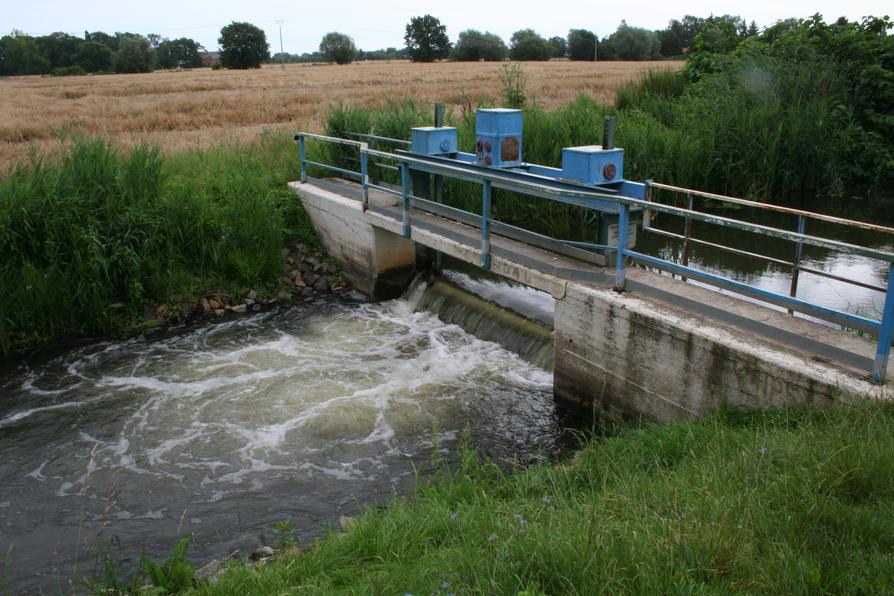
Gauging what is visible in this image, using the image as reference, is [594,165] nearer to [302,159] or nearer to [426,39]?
[302,159]

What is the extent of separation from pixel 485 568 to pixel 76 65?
3335 inches

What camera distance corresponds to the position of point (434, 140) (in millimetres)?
9594

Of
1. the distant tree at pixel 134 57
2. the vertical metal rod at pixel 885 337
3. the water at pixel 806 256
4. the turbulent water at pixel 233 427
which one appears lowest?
the turbulent water at pixel 233 427

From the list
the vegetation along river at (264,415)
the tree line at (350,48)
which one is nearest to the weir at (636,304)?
the vegetation along river at (264,415)

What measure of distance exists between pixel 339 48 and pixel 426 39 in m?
9.88

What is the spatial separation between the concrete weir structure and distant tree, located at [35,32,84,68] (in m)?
88.9

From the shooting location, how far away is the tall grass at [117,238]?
31.6 feet

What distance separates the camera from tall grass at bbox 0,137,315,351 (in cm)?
962

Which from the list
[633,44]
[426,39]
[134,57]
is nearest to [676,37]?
[633,44]

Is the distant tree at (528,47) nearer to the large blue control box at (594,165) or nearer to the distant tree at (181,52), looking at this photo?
the distant tree at (181,52)

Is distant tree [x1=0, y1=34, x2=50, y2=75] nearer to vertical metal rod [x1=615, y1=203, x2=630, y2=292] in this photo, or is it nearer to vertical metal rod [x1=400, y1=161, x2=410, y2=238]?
vertical metal rod [x1=400, y1=161, x2=410, y2=238]

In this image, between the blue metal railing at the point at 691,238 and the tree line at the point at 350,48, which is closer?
the blue metal railing at the point at 691,238

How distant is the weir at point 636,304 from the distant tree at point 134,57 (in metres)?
72.0

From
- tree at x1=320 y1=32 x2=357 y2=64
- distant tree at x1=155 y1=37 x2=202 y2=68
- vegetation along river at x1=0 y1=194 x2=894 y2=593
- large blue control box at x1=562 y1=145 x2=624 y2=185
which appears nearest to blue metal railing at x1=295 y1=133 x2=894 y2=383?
large blue control box at x1=562 y1=145 x2=624 y2=185
